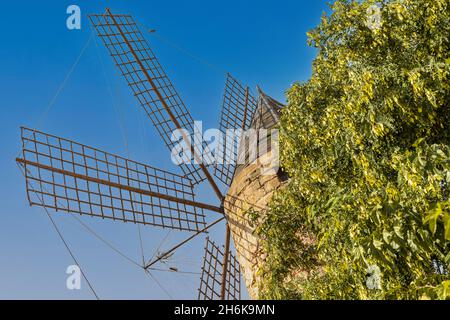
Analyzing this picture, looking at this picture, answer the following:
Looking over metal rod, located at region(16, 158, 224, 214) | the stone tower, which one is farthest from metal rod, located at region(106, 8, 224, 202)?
the stone tower

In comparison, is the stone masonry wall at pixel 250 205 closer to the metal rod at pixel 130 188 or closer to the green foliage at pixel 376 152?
the metal rod at pixel 130 188

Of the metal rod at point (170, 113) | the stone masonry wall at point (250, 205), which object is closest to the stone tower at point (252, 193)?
the stone masonry wall at point (250, 205)

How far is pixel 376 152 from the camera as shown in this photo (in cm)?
515

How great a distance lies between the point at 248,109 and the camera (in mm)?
15555

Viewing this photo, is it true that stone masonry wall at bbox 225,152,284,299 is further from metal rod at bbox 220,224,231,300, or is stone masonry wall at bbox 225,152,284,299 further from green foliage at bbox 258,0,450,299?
green foliage at bbox 258,0,450,299

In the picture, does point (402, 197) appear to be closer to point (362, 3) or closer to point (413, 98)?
point (413, 98)

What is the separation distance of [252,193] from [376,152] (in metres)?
5.32

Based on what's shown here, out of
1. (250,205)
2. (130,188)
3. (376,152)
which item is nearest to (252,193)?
(250,205)

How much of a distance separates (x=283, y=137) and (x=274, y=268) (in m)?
2.00

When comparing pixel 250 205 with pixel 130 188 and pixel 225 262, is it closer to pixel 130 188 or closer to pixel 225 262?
pixel 130 188

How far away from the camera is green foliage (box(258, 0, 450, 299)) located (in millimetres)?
4180

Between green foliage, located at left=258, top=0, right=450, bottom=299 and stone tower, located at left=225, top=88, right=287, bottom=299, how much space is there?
293 cm

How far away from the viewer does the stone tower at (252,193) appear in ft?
32.4
